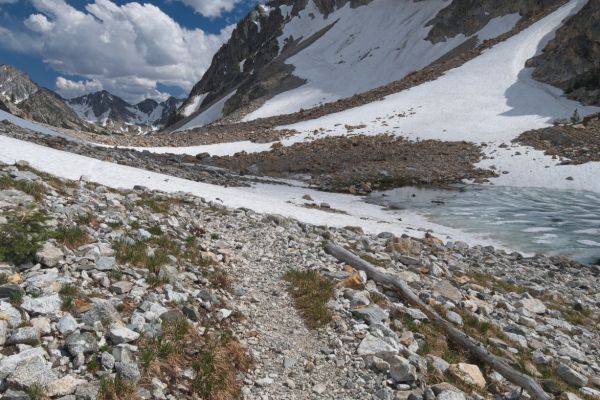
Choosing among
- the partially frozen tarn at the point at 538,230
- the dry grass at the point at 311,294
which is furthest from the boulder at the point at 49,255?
the partially frozen tarn at the point at 538,230

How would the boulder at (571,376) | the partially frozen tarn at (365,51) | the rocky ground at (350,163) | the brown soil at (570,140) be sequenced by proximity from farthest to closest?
the partially frozen tarn at (365,51), the brown soil at (570,140), the rocky ground at (350,163), the boulder at (571,376)

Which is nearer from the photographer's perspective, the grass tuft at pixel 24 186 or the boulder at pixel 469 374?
the boulder at pixel 469 374

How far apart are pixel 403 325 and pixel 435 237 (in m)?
9.40

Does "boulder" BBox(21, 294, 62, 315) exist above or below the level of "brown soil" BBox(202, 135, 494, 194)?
above

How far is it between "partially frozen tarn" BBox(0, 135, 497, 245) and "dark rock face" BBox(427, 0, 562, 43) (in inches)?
3009

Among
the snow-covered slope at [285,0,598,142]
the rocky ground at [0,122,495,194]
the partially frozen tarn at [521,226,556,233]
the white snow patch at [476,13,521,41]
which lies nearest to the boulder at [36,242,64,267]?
the rocky ground at [0,122,495,194]

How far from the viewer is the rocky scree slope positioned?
83938mm

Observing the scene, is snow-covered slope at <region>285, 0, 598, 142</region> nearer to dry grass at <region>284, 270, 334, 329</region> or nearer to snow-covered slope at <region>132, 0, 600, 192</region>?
snow-covered slope at <region>132, 0, 600, 192</region>

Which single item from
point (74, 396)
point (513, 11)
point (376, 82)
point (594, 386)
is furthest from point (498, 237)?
point (513, 11)

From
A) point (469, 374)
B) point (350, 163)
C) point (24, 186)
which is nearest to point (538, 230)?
point (469, 374)

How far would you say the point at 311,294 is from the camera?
9.42 meters

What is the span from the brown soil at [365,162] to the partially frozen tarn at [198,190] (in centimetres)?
702

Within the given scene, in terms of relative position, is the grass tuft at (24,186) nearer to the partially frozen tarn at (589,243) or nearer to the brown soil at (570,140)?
the partially frozen tarn at (589,243)

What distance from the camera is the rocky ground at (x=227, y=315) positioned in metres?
5.68
